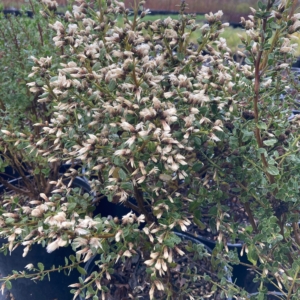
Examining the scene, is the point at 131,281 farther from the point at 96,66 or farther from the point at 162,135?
the point at 96,66

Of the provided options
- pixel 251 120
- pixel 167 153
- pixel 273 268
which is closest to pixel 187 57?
pixel 251 120

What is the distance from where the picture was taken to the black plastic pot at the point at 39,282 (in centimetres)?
208

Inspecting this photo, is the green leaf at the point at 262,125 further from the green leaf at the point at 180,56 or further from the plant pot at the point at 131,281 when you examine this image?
the plant pot at the point at 131,281

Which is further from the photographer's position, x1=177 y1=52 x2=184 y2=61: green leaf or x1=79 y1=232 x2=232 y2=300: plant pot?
x1=79 y1=232 x2=232 y2=300: plant pot

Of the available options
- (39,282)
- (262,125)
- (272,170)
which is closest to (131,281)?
(39,282)

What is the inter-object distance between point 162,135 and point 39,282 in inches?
60.3

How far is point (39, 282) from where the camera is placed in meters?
2.19

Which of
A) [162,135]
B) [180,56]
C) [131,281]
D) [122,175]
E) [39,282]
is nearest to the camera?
[162,135]

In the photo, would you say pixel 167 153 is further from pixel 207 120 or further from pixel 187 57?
pixel 187 57

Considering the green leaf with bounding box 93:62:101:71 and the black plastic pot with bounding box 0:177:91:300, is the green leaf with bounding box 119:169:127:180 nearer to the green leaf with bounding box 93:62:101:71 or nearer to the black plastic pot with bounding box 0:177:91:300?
the green leaf with bounding box 93:62:101:71

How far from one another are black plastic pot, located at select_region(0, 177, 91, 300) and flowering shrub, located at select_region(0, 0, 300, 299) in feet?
2.47

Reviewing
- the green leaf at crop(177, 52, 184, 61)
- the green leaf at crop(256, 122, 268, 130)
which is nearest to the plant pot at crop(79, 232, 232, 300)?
the green leaf at crop(256, 122, 268, 130)

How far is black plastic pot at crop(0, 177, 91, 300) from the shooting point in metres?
2.08

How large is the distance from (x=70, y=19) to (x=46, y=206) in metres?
0.87
